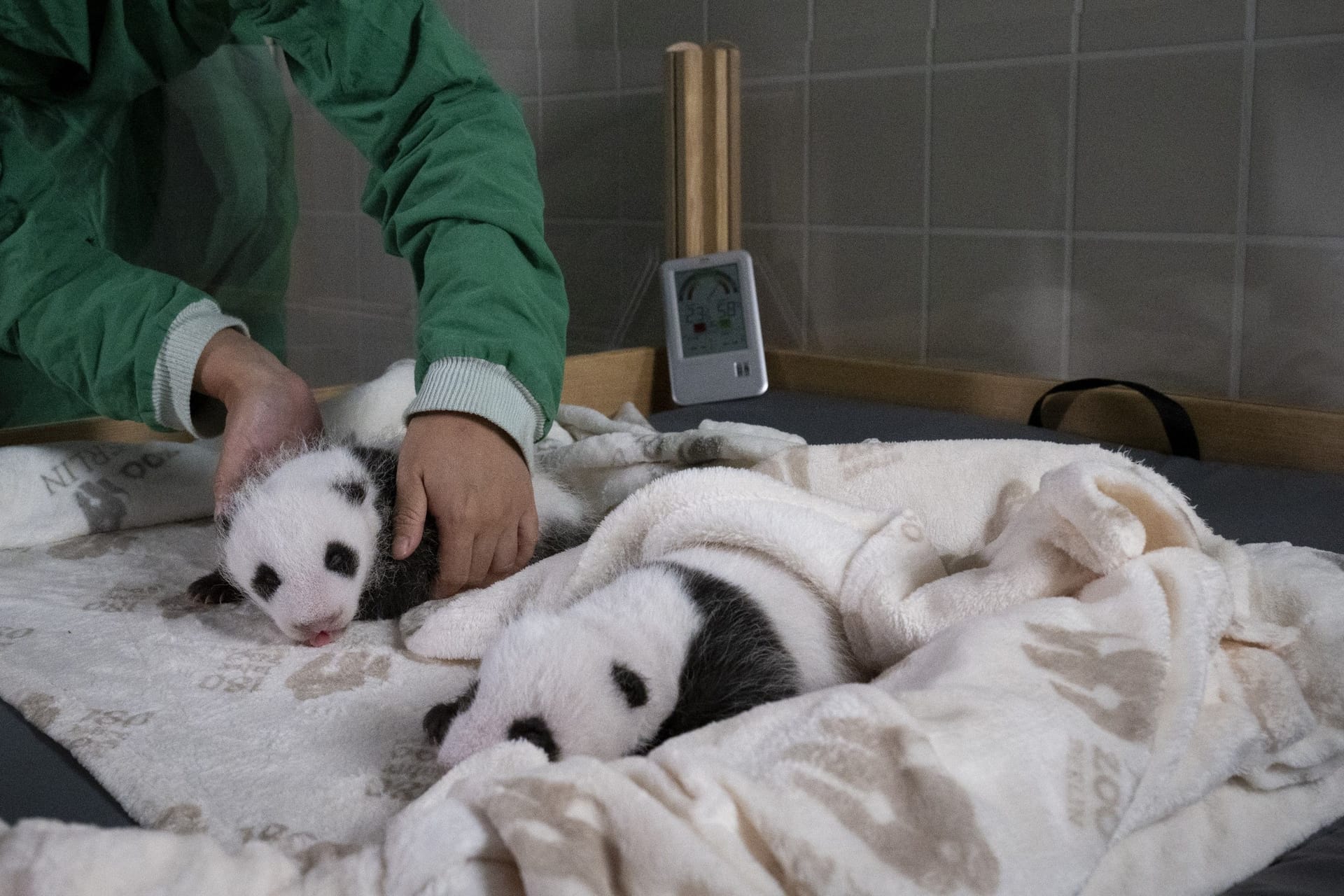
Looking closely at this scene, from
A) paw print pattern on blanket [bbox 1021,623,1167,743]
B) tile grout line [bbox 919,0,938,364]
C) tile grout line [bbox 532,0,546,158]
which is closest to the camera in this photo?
paw print pattern on blanket [bbox 1021,623,1167,743]

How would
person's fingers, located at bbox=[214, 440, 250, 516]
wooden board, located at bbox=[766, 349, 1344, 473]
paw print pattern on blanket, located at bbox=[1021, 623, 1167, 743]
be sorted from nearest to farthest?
paw print pattern on blanket, located at bbox=[1021, 623, 1167, 743] → person's fingers, located at bbox=[214, 440, 250, 516] → wooden board, located at bbox=[766, 349, 1344, 473]

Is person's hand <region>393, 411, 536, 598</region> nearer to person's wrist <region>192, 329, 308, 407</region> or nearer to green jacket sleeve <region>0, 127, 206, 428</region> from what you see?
person's wrist <region>192, 329, 308, 407</region>

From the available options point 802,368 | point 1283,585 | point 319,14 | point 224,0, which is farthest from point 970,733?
point 802,368

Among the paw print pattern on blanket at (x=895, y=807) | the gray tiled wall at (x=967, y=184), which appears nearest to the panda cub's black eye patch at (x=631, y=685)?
the paw print pattern on blanket at (x=895, y=807)

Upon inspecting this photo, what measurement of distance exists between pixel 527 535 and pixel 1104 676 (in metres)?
0.45

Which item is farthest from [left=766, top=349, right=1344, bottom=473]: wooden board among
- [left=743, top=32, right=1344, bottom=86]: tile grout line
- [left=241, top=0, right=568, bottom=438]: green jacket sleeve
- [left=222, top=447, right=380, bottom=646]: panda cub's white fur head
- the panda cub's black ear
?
the panda cub's black ear

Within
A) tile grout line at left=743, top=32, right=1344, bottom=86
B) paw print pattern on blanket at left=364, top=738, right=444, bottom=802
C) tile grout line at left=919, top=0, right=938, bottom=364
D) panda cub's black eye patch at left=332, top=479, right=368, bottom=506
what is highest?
tile grout line at left=743, top=32, right=1344, bottom=86

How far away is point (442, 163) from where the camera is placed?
104cm

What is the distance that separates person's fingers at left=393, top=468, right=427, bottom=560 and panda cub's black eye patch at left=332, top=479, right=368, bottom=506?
1.6 inches

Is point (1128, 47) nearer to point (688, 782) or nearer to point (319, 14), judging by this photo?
point (319, 14)

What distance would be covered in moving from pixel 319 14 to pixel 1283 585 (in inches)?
35.7

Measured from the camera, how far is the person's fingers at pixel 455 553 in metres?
0.82

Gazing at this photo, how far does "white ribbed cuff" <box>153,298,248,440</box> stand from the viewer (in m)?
0.95

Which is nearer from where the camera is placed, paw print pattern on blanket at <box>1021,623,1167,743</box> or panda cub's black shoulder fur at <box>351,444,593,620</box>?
paw print pattern on blanket at <box>1021,623,1167,743</box>
